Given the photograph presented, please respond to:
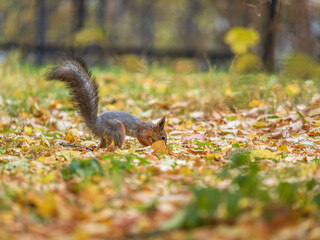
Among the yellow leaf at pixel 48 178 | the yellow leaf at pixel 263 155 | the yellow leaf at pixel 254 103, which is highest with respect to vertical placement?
the yellow leaf at pixel 48 178

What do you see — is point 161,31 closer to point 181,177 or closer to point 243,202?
point 181,177

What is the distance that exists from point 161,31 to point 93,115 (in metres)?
26.7

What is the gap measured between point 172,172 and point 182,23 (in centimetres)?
2527

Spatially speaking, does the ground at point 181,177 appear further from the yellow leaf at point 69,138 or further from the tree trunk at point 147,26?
the tree trunk at point 147,26

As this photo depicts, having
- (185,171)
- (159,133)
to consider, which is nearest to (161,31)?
(159,133)

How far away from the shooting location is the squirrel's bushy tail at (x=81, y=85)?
13.2 feet

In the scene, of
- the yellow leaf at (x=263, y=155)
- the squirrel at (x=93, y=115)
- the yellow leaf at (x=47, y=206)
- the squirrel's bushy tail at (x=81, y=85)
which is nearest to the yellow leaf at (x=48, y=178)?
the yellow leaf at (x=47, y=206)

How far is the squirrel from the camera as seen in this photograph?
403cm

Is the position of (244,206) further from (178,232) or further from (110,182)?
(110,182)

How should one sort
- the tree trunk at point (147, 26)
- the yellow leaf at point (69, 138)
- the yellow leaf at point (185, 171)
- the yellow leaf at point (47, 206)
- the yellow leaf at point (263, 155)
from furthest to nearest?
the tree trunk at point (147, 26) → the yellow leaf at point (69, 138) → the yellow leaf at point (263, 155) → the yellow leaf at point (185, 171) → the yellow leaf at point (47, 206)

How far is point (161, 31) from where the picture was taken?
3025 centimetres

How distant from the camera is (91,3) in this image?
2645 cm

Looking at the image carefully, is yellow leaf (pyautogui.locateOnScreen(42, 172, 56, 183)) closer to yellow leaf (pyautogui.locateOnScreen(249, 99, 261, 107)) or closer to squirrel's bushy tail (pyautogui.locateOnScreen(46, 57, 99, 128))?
squirrel's bushy tail (pyautogui.locateOnScreen(46, 57, 99, 128))

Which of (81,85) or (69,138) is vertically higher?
(81,85)
